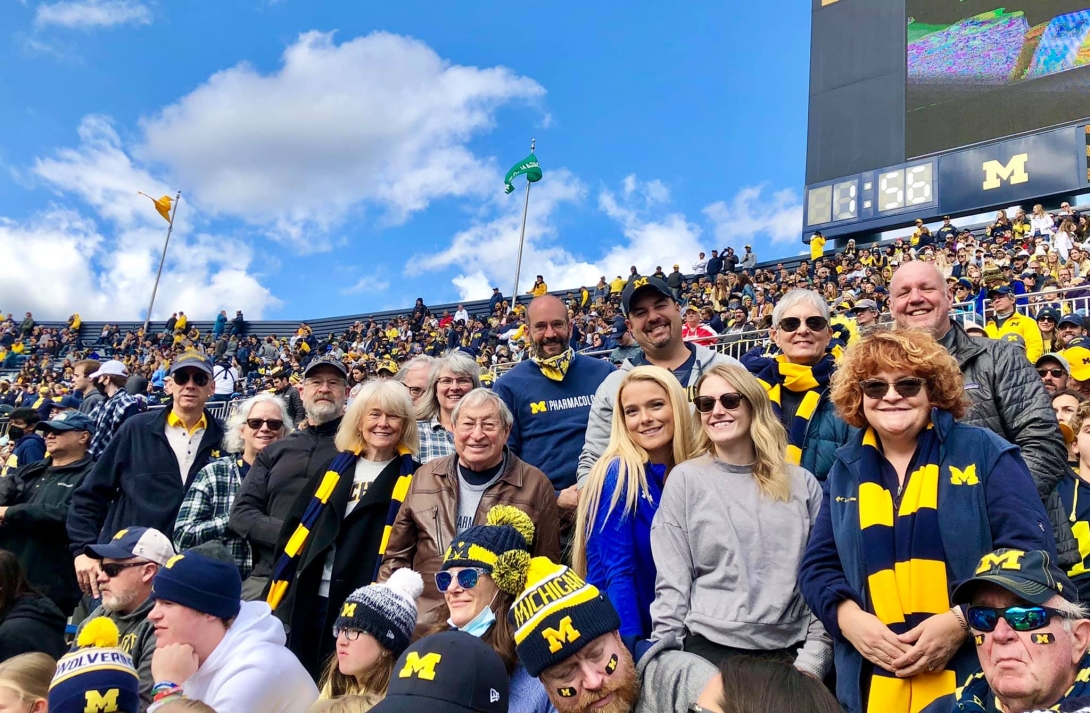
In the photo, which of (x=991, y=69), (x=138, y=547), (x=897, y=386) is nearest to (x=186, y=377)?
(x=138, y=547)

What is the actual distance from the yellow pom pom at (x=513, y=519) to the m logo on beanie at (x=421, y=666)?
1.12 meters

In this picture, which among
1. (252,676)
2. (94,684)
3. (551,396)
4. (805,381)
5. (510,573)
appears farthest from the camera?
(551,396)

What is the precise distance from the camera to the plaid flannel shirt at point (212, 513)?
409cm

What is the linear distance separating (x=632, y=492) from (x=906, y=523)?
0.95 metres

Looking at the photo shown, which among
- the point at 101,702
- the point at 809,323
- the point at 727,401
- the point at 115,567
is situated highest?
the point at 809,323

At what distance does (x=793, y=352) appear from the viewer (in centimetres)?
344

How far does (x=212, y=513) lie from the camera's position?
13.9ft

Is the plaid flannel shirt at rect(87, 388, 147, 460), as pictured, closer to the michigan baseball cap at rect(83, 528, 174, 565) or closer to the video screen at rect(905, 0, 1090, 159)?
the michigan baseball cap at rect(83, 528, 174, 565)

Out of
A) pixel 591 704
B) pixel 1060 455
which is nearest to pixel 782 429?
pixel 1060 455

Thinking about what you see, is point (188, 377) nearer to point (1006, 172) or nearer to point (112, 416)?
point (112, 416)

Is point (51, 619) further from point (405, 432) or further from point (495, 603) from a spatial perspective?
point (495, 603)

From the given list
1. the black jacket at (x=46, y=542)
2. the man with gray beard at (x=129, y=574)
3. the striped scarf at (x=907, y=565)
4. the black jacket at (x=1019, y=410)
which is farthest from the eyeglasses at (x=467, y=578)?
the black jacket at (x=46, y=542)

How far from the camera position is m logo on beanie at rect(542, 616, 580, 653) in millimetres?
2166

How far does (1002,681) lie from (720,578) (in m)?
0.91
